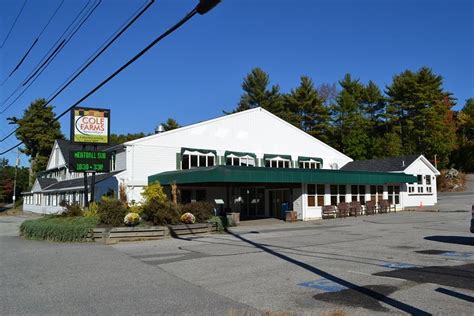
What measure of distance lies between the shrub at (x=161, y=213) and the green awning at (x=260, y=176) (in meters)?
4.42

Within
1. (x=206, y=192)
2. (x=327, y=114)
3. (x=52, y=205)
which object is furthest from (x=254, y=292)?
(x=327, y=114)

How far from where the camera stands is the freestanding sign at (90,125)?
26.2 meters

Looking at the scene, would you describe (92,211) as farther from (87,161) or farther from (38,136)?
(38,136)

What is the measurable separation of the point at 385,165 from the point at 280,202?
43.2ft

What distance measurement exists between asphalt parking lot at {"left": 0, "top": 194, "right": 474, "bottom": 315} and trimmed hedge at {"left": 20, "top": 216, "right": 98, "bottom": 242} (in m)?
1.26

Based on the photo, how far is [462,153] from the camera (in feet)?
221

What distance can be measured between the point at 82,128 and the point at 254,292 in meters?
20.4

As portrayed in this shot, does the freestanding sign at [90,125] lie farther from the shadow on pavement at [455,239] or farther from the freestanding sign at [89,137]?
A: the shadow on pavement at [455,239]

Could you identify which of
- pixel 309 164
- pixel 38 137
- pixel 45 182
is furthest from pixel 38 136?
pixel 309 164

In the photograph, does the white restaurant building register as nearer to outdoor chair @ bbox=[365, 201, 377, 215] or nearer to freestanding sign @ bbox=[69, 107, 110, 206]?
outdoor chair @ bbox=[365, 201, 377, 215]

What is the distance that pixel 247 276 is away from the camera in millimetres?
10594

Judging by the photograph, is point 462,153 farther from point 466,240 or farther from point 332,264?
point 332,264

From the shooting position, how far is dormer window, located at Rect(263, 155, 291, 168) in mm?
37000

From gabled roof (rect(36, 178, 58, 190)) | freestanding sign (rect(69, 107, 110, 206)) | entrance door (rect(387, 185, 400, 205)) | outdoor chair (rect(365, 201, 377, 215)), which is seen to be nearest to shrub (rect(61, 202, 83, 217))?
freestanding sign (rect(69, 107, 110, 206))
